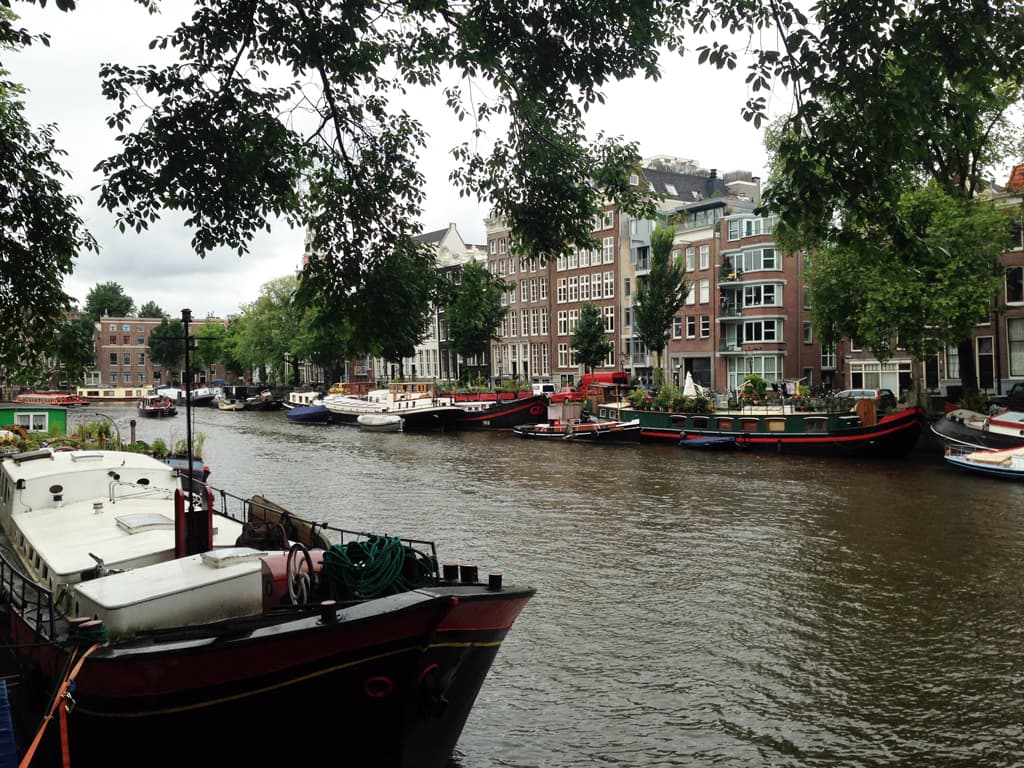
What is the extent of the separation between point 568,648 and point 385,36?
9.06 meters

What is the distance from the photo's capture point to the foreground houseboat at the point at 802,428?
36781 mm

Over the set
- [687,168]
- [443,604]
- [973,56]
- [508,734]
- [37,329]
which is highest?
[687,168]

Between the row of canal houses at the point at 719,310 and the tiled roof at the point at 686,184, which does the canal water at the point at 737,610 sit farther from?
the tiled roof at the point at 686,184

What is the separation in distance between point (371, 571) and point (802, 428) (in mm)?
34465

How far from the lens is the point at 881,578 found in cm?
1722

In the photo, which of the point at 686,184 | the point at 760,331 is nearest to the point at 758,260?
the point at 760,331

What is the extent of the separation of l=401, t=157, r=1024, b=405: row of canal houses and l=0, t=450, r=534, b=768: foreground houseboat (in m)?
40.8

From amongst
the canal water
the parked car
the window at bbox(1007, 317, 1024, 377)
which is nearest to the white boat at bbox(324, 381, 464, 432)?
the parked car

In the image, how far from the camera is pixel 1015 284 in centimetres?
4738

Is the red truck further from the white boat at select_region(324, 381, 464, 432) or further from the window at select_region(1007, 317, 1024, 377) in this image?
the window at select_region(1007, 317, 1024, 377)

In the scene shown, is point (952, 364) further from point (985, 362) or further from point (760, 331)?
point (760, 331)

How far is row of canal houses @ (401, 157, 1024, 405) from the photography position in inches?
1949

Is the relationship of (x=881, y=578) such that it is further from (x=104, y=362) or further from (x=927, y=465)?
(x=104, y=362)

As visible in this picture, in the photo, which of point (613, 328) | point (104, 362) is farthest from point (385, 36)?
point (104, 362)
